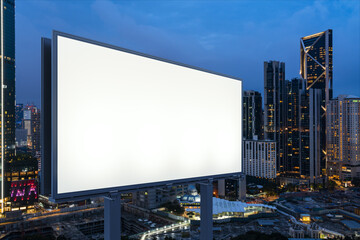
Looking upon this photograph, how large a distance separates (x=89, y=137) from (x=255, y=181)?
3163 centimetres

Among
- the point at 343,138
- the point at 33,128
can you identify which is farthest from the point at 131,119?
the point at 33,128

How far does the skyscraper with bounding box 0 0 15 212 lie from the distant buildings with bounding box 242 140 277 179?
2705 centimetres

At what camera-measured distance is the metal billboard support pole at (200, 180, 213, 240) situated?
3.76 metres

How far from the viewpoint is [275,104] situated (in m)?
39.0

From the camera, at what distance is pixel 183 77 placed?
340 centimetres

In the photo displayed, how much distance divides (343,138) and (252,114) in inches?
540

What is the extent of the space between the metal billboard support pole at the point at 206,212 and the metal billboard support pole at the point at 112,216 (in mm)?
1538

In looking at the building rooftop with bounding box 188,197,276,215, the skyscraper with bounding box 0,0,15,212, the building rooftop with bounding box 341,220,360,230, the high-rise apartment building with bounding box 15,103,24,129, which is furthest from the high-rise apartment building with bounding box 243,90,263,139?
the high-rise apartment building with bounding box 15,103,24,129

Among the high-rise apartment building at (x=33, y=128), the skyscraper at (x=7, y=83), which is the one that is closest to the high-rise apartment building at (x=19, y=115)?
the high-rise apartment building at (x=33, y=128)

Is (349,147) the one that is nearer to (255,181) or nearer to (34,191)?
(255,181)

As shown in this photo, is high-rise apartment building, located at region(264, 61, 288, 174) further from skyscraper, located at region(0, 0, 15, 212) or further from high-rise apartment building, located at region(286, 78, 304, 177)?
skyscraper, located at region(0, 0, 15, 212)

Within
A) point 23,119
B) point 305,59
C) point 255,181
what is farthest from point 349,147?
point 23,119

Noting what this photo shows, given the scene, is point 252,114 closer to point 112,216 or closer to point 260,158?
point 260,158

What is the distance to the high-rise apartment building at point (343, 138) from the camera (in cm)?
3372
